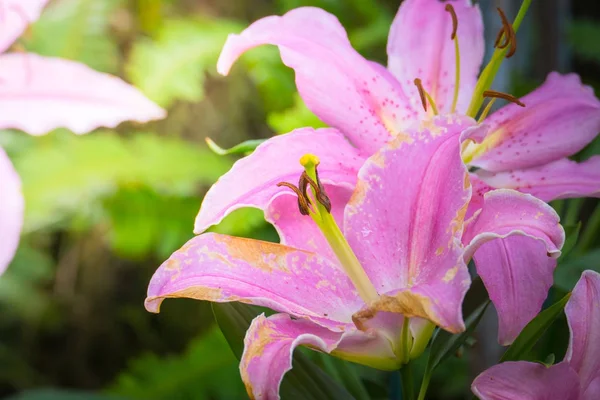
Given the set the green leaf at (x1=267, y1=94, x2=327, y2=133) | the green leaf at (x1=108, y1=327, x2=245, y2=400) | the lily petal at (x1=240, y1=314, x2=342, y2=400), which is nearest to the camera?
the lily petal at (x1=240, y1=314, x2=342, y2=400)

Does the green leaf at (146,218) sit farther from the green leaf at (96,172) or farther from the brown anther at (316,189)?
the brown anther at (316,189)

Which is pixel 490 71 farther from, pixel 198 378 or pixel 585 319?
pixel 198 378

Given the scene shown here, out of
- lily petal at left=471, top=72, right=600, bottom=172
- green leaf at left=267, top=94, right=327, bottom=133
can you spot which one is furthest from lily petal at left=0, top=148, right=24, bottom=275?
green leaf at left=267, top=94, right=327, bottom=133

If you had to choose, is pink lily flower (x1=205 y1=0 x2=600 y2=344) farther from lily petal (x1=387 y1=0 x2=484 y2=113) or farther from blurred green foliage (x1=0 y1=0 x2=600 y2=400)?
blurred green foliage (x1=0 y1=0 x2=600 y2=400)

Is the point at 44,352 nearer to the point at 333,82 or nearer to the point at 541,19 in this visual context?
the point at 541,19

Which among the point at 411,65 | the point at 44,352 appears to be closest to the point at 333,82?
the point at 411,65

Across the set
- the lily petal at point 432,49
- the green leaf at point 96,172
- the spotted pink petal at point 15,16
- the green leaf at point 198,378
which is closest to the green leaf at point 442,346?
the lily petal at point 432,49
